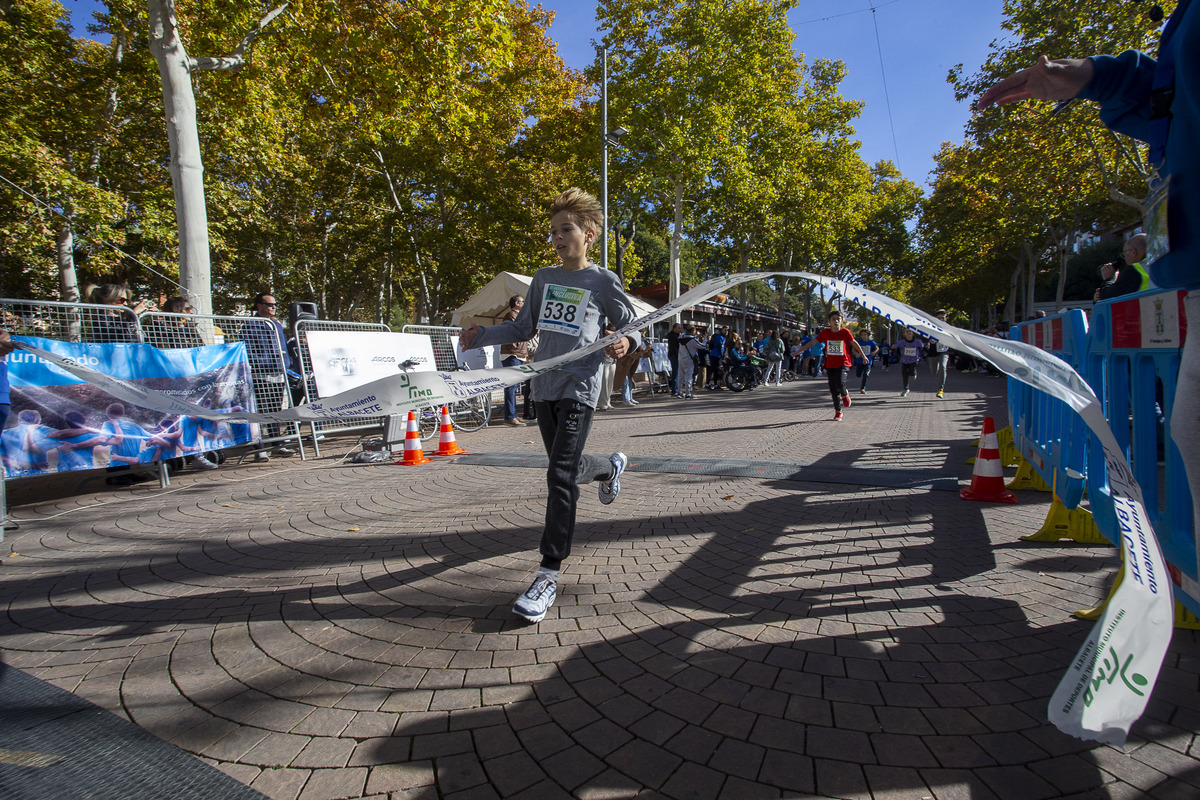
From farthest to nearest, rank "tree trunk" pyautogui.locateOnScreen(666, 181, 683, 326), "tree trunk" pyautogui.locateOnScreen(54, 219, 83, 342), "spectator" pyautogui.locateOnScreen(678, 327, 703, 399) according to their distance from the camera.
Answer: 1. "tree trunk" pyautogui.locateOnScreen(666, 181, 683, 326)
2. "tree trunk" pyautogui.locateOnScreen(54, 219, 83, 342)
3. "spectator" pyautogui.locateOnScreen(678, 327, 703, 399)

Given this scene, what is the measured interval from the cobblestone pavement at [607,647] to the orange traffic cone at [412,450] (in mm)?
2190

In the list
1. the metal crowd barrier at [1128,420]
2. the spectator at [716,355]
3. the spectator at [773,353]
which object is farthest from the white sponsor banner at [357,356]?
the spectator at [773,353]

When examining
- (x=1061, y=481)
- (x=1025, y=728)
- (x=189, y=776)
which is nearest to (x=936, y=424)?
(x=1061, y=481)

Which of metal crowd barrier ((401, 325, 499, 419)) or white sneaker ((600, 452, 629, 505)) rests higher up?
metal crowd barrier ((401, 325, 499, 419))

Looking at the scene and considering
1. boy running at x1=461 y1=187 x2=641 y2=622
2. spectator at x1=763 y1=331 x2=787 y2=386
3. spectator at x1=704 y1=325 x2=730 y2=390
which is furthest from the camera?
spectator at x1=763 y1=331 x2=787 y2=386

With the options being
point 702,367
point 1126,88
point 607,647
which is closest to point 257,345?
point 607,647

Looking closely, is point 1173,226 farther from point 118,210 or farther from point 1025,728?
point 118,210

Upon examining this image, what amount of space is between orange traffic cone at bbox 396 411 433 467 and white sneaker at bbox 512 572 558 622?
4.75 m

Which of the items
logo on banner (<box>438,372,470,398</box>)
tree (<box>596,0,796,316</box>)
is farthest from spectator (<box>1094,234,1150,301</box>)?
tree (<box>596,0,796,316</box>)

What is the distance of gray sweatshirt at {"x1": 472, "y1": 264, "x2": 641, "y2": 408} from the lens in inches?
120

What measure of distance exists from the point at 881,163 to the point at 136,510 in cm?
5517

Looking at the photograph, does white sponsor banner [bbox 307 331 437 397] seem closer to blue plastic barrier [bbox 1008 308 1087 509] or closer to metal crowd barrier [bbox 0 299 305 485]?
metal crowd barrier [bbox 0 299 305 485]

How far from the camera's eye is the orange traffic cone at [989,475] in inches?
189

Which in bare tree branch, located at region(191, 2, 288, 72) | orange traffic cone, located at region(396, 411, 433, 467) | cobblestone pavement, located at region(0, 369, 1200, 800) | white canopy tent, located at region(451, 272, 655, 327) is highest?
bare tree branch, located at region(191, 2, 288, 72)
